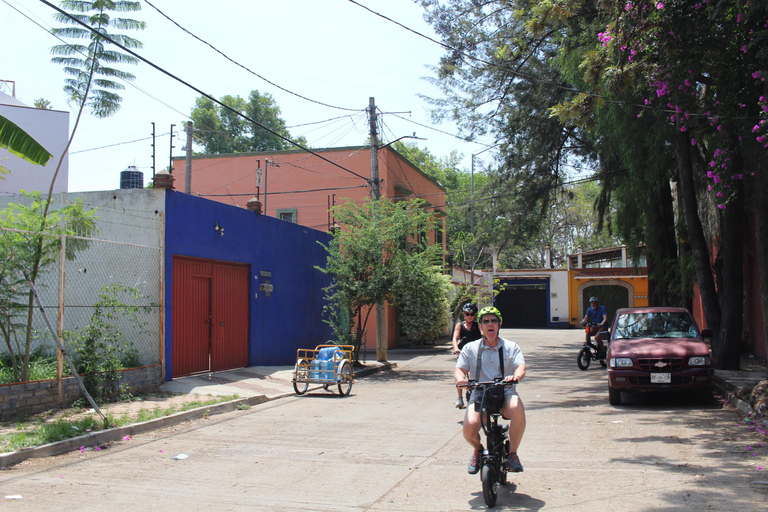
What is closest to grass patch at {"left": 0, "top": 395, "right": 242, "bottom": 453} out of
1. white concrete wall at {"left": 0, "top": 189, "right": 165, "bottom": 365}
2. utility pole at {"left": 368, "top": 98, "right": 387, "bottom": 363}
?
white concrete wall at {"left": 0, "top": 189, "right": 165, "bottom": 365}

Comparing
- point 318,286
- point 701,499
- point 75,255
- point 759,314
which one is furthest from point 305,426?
point 759,314

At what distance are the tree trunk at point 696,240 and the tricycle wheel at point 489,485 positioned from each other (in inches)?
452

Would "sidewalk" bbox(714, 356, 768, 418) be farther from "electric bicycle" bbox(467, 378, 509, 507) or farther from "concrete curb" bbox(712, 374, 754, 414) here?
"electric bicycle" bbox(467, 378, 509, 507)

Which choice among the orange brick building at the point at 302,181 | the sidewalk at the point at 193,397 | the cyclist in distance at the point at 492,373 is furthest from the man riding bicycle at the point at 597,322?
the cyclist in distance at the point at 492,373

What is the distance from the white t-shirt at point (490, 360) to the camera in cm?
599

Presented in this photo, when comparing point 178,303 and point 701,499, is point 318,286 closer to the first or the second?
point 178,303

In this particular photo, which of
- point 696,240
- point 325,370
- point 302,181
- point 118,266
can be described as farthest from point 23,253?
point 302,181

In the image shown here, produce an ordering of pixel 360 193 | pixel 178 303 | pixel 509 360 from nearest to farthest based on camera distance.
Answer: pixel 509 360 → pixel 178 303 → pixel 360 193

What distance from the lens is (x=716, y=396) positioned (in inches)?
474

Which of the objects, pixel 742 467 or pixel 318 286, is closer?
pixel 742 467

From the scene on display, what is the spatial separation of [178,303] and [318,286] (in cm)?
783

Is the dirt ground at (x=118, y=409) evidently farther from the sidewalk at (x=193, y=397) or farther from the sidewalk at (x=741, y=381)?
the sidewalk at (x=741, y=381)

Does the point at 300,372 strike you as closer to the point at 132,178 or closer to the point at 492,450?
→ the point at 492,450

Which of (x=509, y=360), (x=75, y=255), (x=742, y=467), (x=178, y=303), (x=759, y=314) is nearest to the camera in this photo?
(x=509, y=360)
